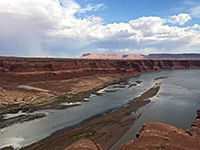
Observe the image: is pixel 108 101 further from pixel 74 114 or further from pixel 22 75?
pixel 22 75

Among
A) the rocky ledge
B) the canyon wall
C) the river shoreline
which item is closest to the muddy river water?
the river shoreline

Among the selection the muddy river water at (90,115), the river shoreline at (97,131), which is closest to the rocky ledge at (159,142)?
the muddy river water at (90,115)

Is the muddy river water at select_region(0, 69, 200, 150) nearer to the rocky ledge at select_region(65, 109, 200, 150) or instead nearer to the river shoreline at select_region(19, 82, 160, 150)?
the river shoreline at select_region(19, 82, 160, 150)

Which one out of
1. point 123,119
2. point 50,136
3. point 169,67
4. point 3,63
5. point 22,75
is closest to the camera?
point 50,136

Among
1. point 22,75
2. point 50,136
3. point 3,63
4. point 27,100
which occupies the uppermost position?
point 3,63

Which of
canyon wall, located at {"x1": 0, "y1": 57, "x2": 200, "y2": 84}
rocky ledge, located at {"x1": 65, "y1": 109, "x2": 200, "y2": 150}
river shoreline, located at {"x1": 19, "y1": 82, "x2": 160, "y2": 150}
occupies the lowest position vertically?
river shoreline, located at {"x1": 19, "y1": 82, "x2": 160, "y2": 150}

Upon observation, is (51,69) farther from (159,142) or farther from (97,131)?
(159,142)

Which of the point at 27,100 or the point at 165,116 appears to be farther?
the point at 27,100

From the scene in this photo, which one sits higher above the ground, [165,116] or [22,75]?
[22,75]

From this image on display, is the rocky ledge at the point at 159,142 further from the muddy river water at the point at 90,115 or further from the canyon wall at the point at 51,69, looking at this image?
the canyon wall at the point at 51,69

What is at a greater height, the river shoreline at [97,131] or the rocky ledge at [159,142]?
the rocky ledge at [159,142]

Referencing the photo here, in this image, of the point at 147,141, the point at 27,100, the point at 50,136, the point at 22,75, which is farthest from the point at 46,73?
the point at 147,141
